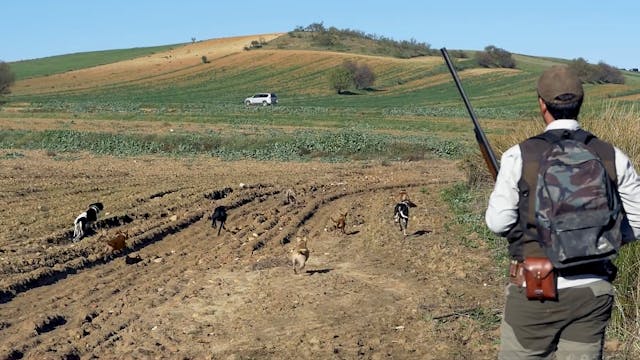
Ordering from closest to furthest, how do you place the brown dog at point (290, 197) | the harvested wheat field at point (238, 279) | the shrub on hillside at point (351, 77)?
the harvested wheat field at point (238, 279) → the brown dog at point (290, 197) → the shrub on hillside at point (351, 77)

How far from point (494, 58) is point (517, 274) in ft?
269

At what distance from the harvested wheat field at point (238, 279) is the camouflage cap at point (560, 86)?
145 inches

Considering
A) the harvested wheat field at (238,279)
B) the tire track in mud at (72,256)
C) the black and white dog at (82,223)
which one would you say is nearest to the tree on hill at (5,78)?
the harvested wheat field at (238,279)

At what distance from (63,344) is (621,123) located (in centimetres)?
737

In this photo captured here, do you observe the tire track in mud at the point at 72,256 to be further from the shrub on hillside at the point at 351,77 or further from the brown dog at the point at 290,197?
the shrub on hillside at the point at 351,77

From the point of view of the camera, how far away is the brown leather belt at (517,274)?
12.8ft

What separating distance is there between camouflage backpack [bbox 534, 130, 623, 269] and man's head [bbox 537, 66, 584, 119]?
25 cm

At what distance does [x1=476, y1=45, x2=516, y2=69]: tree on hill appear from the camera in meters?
83.3

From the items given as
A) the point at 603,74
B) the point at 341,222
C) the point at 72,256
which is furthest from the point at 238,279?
the point at 603,74

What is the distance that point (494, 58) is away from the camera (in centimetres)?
8344

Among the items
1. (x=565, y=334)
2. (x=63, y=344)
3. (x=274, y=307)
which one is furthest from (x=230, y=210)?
(x=565, y=334)

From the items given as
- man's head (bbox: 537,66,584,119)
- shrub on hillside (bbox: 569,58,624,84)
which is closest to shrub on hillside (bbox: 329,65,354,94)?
shrub on hillside (bbox: 569,58,624,84)

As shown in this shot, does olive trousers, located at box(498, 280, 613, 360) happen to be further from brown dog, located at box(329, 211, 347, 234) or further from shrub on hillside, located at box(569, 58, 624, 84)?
shrub on hillside, located at box(569, 58, 624, 84)

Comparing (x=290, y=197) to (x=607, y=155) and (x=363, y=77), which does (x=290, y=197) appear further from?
(x=363, y=77)
